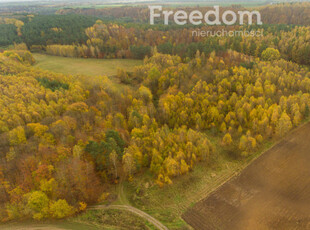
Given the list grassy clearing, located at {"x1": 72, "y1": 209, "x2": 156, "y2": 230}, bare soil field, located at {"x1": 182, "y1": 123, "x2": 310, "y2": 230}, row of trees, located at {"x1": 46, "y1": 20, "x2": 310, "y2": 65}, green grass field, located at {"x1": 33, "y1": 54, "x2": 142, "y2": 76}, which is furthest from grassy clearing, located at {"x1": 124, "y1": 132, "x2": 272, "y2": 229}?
green grass field, located at {"x1": 33, "y1": 54, "x2": 142, "y2": 76}

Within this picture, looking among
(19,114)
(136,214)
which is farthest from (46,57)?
(136,214)

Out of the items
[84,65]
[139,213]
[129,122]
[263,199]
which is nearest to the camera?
[139,213]

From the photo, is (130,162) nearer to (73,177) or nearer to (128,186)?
(128,186)

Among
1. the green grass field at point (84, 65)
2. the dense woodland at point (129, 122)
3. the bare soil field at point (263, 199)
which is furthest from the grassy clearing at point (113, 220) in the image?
the green grass field at point (84, 65)

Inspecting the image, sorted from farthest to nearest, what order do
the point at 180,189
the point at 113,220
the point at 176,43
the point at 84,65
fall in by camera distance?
the point at 176,43
the point at 84,65
the point at 180,189
the point at 113,220

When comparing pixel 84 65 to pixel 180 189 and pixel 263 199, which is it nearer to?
pixel 180 189

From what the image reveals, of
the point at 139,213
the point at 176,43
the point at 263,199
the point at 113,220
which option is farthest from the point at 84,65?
the point at 263,199
